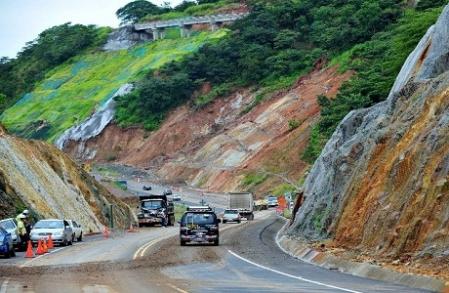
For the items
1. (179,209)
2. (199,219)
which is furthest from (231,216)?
(199,219)

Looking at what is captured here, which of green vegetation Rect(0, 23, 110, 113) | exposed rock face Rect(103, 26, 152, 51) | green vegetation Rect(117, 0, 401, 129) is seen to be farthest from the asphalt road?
green vegetation Rect(0, 23, 110, 113)

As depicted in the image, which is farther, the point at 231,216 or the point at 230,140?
the point at 230,140

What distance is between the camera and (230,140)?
4390 inches

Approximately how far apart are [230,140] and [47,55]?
273 feet

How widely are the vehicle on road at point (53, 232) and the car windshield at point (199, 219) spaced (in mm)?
5587

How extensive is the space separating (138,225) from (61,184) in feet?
45.1

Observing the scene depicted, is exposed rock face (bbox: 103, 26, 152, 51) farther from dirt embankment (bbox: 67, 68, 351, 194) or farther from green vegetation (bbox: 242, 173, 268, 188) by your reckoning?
green vegetation (bbox: 242, 173, 268, 188)

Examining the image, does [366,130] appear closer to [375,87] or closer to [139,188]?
[375,87]

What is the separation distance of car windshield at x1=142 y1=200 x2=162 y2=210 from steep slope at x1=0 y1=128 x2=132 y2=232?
1773 millimetres

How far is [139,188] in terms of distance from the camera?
10688 centimetres

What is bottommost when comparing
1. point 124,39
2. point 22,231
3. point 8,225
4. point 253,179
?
point 22,231

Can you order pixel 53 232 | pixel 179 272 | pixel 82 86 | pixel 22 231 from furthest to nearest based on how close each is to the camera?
pixel 82 86
pixel 53 232
pixel 22 231
pixel 179 272

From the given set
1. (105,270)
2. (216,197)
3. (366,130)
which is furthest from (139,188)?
(105,270)

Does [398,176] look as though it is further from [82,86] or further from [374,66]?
[82,86]
